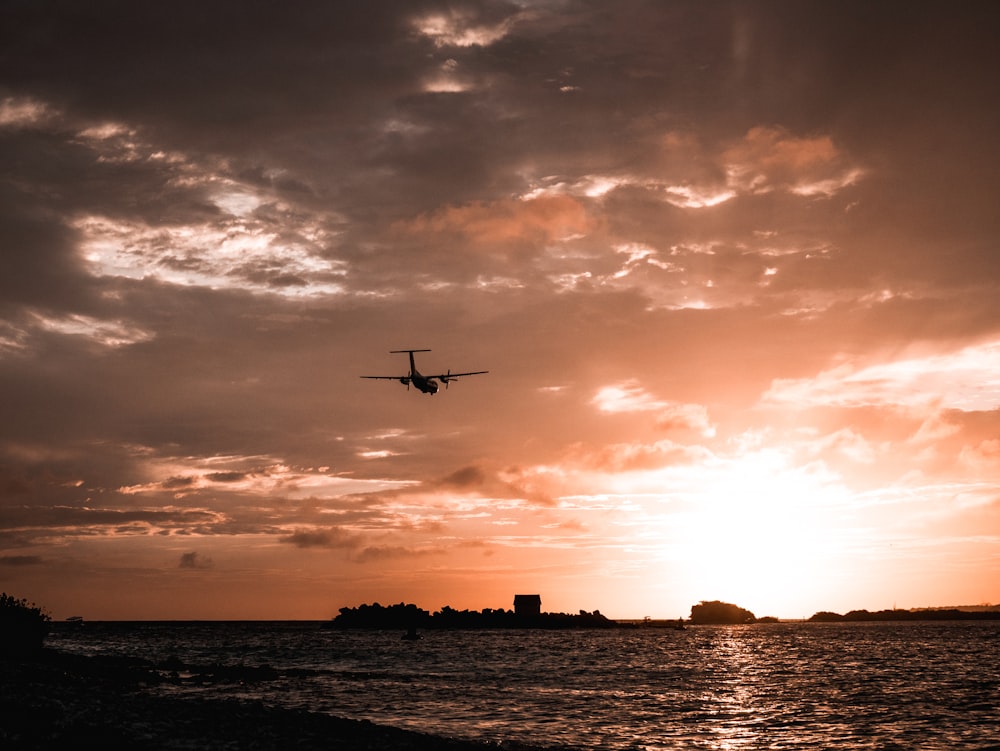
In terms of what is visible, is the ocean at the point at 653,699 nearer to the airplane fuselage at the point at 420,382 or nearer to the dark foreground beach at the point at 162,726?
the dark foreground beach at the point at 162,726

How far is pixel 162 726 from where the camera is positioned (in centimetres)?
3478

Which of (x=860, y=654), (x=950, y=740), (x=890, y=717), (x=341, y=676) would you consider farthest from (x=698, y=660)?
(x=950, y=740)

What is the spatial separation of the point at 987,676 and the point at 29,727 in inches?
3417

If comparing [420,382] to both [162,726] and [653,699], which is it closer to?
[653,699]

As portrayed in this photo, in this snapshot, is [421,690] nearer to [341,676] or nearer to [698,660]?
[341,676]

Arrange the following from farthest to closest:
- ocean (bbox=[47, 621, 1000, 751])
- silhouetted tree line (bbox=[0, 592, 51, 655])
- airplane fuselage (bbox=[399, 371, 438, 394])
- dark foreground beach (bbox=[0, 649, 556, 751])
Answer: airplane fuselage (bbox=[399, 371, 438, 394]) → silhouetted tree line (bbox=[0, 592, 51, 655]) → ocean (bbox=[47, 621, 1000, 751]) → dark foreground beach (bbox=[0, 649, 556, 751])

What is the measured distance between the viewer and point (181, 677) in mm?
72688

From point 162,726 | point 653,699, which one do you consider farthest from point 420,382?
point 162,726

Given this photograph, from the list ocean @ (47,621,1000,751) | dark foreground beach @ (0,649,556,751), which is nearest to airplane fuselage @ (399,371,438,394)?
ocean @ (47,621,1000,751)

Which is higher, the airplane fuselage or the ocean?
the airplane fuselage

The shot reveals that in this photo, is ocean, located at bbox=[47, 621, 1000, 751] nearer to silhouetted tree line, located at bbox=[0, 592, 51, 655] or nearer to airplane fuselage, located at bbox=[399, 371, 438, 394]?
silhouetted tree line, located at bbox=[0, 592, 51, 655]

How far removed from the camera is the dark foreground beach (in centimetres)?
3017

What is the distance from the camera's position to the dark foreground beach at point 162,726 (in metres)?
30.2

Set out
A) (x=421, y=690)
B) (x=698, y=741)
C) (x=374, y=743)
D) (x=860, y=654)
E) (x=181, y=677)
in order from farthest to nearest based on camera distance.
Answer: (x=860, y=654), (x=181, y=677), (x=421, y=690), (x=698, y=741), (x=374, y=743)
